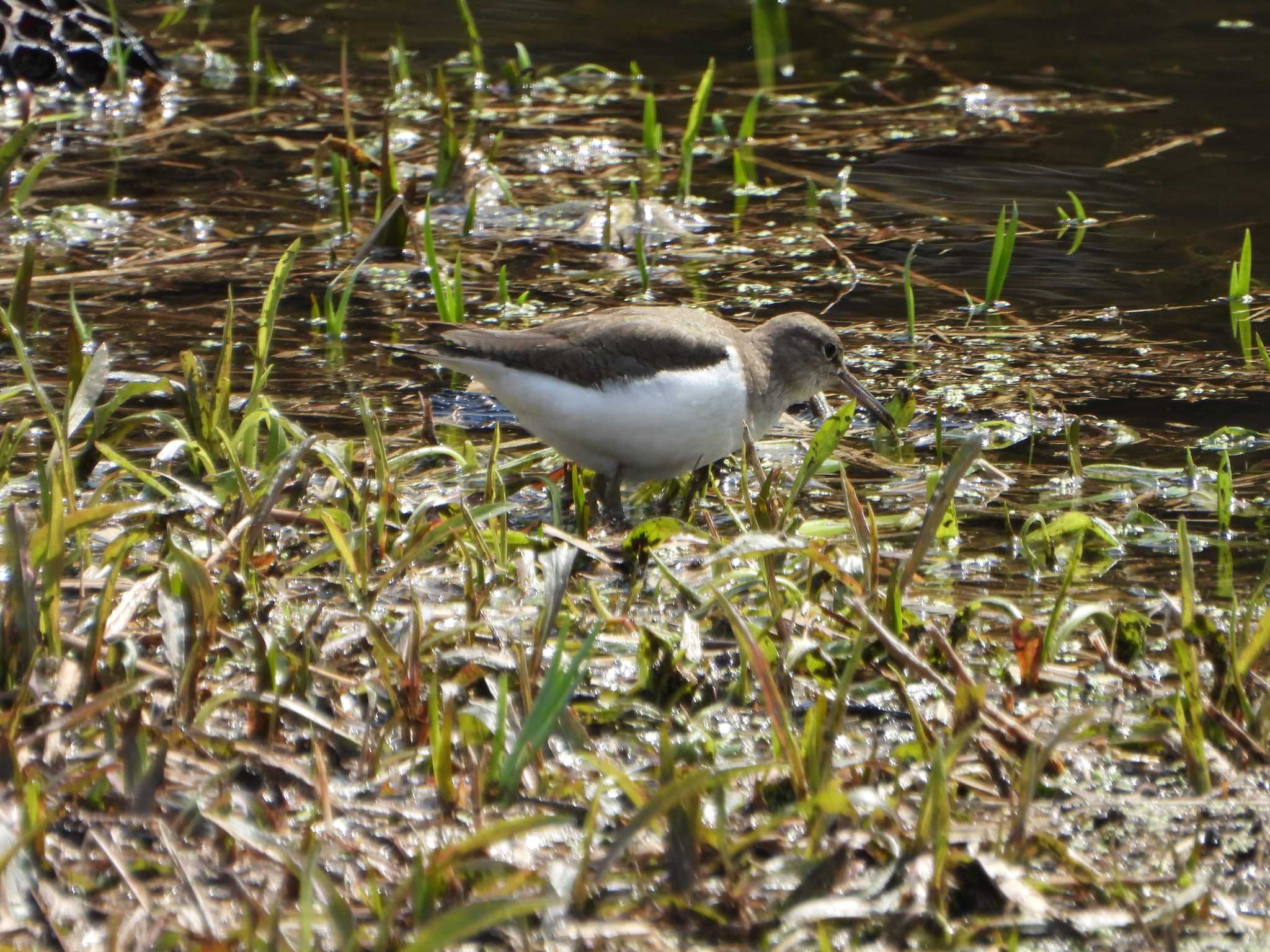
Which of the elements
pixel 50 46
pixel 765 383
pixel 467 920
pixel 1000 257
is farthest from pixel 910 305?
pixel 50 46

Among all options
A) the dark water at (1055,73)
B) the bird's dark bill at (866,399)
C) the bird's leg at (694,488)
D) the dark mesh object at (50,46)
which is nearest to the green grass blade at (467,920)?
the bird's leg at (694,488)

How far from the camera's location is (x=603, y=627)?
3541mm

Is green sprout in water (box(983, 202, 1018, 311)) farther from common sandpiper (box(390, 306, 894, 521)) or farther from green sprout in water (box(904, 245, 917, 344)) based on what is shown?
common sandpiper (box(390, 306, 894, 521))

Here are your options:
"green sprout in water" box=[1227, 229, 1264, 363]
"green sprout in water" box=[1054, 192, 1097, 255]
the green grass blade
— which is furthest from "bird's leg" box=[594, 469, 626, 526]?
"green sprout in water" box=[1054, 192, 1097, 255]

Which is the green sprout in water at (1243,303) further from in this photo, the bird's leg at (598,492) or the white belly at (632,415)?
the bird's leg at (598,492)

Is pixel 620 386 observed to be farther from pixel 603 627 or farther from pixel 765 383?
pixel 603 627

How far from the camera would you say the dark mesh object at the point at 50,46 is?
30.6ft

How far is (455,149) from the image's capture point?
767 cm

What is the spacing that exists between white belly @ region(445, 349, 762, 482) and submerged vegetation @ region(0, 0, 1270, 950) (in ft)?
0.73

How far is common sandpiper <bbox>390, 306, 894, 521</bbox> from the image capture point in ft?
15.4

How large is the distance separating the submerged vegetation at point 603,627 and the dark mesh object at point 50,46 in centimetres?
257

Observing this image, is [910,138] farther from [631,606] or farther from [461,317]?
[631,606]

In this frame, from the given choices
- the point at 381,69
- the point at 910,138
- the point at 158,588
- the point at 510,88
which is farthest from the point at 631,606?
the point at 381,69

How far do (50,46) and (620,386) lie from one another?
19.9 feet
